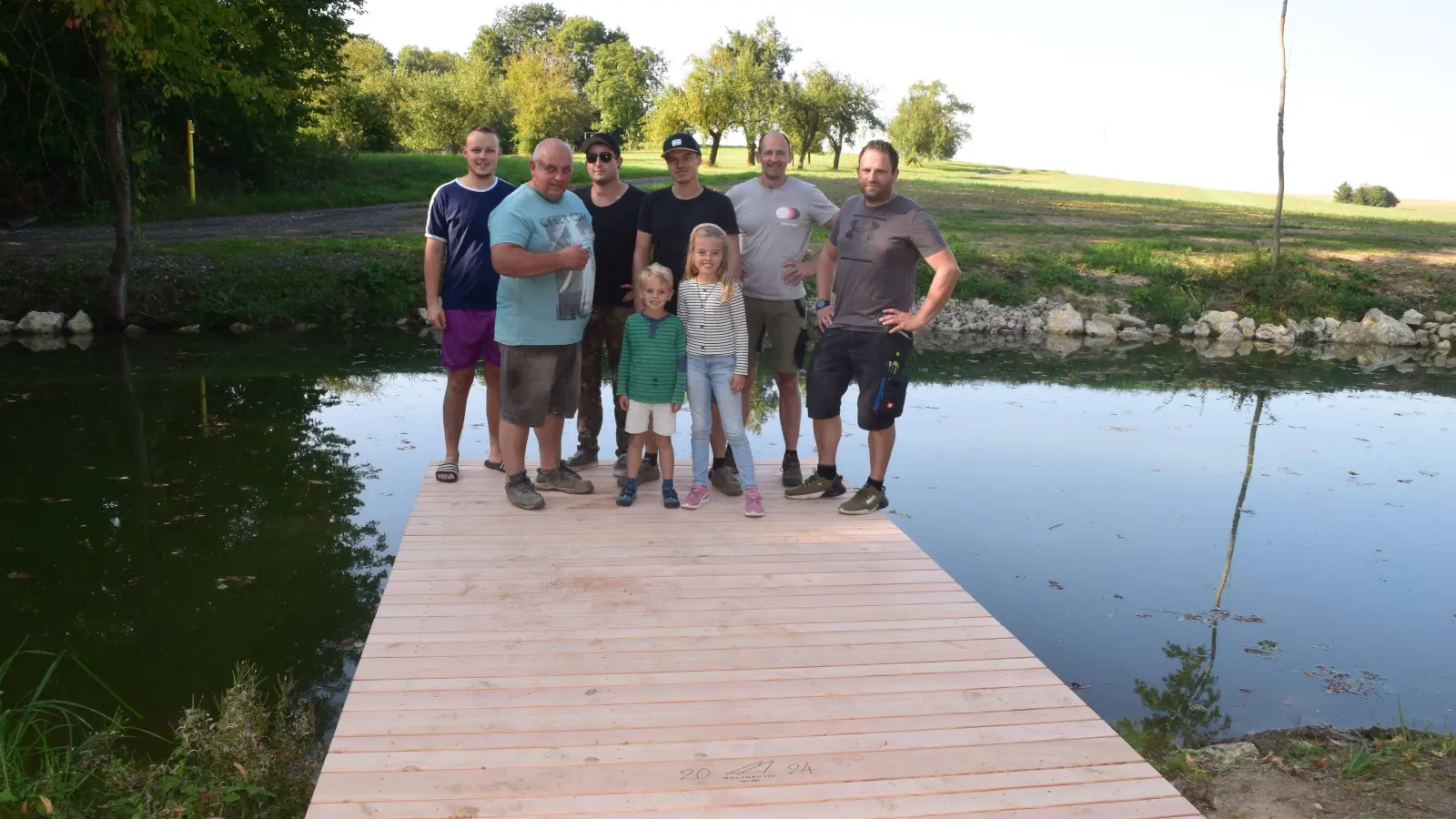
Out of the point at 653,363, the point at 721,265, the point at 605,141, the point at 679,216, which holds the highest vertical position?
the point at 605,141

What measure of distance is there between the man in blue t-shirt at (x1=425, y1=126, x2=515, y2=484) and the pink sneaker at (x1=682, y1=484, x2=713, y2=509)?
116cm

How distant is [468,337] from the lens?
5734 millimetres

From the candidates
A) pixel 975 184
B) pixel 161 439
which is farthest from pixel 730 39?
pixel 161 439

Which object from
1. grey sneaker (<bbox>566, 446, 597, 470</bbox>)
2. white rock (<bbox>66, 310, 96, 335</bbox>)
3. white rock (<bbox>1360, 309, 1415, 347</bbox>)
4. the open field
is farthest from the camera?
white rock (<bbox>1360, 309, 1415, 347</bbox>)

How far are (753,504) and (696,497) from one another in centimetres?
30

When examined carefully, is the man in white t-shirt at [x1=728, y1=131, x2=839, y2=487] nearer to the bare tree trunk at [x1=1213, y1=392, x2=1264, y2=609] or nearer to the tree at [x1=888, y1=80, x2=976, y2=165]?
the bare tree trunk at [x1=1213, y1=392, x2=1264, y2=609]

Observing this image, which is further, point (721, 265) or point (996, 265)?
point (996, 265)

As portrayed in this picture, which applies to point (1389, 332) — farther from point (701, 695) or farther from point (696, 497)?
point (701, 695)

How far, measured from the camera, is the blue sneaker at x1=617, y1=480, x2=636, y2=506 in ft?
18.2

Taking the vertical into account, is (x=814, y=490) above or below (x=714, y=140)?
below

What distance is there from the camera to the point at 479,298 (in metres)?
5.72

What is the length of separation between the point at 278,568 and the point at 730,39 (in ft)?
166

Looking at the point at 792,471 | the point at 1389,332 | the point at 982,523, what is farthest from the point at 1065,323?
the point at 792,471

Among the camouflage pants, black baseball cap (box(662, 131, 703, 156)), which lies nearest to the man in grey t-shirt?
black baseball cap (box(662, 131, 703, 156))
